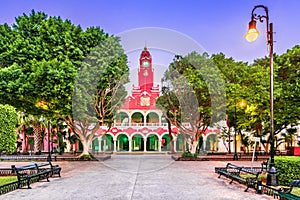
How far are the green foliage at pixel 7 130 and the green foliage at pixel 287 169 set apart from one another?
1000cm

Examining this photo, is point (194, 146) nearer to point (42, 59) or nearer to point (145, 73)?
point (42, 59)

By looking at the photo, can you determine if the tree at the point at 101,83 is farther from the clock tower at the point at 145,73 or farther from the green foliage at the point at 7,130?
the clock tower at the point at 145,73

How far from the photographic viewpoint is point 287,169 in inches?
454

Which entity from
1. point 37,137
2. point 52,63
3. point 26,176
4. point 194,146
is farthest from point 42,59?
point 37,137

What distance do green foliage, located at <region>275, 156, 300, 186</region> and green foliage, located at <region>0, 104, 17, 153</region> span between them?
1000 cm

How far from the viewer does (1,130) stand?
11.3 metres

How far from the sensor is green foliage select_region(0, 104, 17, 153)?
11398mm

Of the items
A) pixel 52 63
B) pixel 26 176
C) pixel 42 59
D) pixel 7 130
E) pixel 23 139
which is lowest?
pixel 23 139

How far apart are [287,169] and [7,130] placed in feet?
34.1

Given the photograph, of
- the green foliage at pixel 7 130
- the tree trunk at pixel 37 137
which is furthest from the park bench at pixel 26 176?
the tree trunk at pixel 37 137

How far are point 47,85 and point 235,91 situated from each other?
14177mm

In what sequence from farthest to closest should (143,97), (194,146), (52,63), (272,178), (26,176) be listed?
(143,97)
(194,146)
(52,63)
(26,176)
(272,178)

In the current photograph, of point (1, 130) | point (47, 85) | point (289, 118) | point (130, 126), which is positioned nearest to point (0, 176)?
point (1, 130)

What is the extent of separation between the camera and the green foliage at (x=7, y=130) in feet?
37.4
